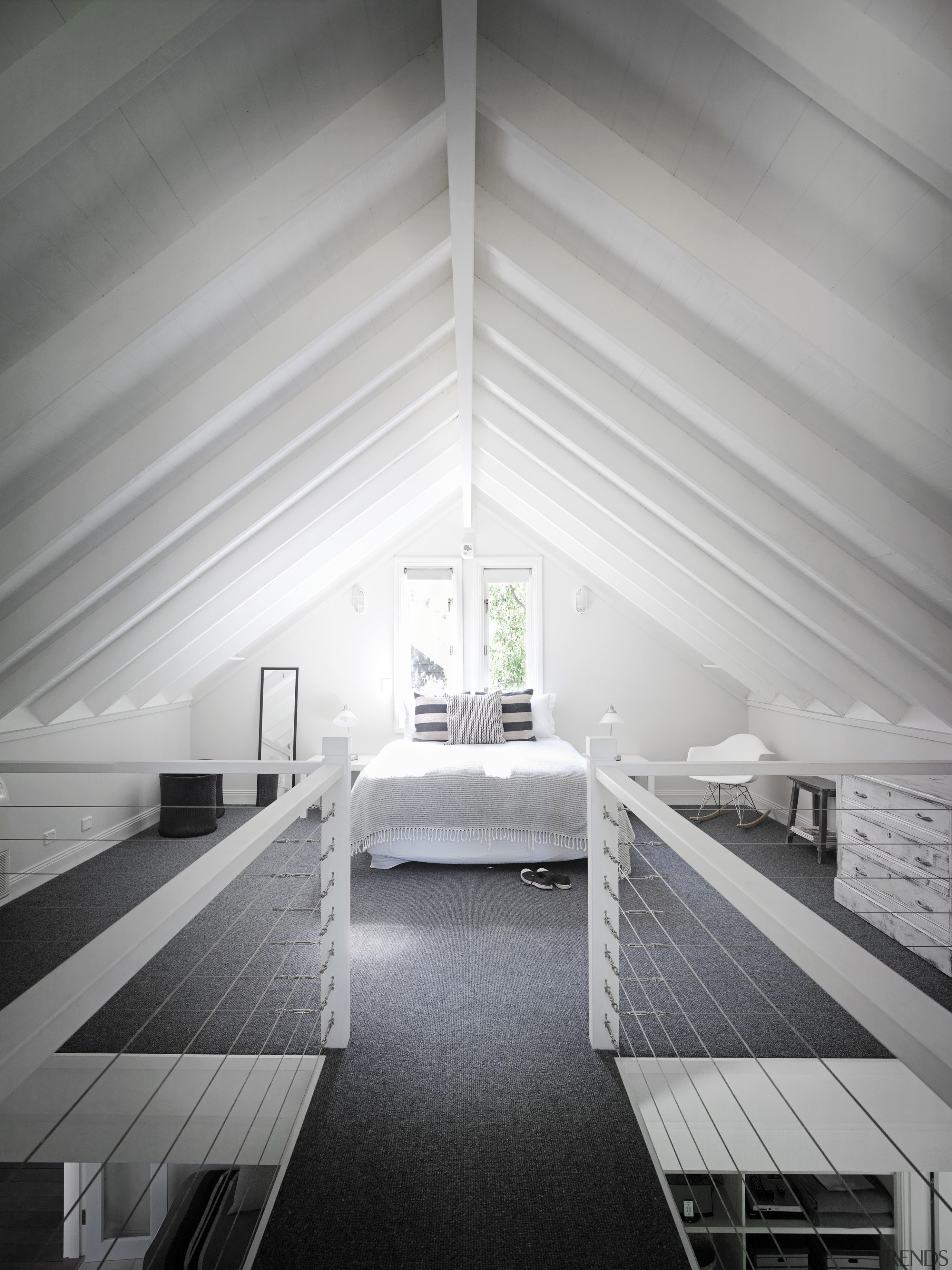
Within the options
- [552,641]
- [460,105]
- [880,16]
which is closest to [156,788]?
[552,641]

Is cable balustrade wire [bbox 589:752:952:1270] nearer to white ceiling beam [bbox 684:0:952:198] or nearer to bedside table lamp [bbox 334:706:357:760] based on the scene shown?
white ceiling beam [bbox 684:0:952:198]

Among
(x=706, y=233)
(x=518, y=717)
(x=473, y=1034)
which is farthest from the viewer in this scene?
(x=518, y=717)

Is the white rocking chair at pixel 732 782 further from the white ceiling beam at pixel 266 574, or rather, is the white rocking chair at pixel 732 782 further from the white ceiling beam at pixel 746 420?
the white ceiling beam at pixel 746 420

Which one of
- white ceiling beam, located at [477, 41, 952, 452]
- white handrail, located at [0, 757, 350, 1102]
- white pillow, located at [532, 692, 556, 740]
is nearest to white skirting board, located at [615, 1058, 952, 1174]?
white handrail, located at [0, 757, 350, 1102]

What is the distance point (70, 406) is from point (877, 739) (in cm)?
379

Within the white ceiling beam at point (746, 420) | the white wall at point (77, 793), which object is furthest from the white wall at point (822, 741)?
the white wall at point (77, 793)

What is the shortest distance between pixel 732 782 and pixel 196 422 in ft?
13.3

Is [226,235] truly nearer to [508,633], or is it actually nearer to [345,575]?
[345,575]

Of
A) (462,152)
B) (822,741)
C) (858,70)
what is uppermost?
(462,152)

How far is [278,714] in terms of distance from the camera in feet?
18.4

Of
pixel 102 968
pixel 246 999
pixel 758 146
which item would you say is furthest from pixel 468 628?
pixel 102 968

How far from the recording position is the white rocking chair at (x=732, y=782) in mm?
4883

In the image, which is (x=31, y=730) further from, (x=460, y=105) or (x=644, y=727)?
(x=644, y=727)

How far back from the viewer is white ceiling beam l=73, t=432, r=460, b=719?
10.9 feet
